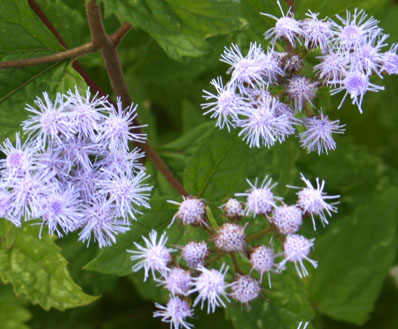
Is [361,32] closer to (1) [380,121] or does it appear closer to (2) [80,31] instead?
(2) [80,31]

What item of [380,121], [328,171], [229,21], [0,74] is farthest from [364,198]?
[0,74]

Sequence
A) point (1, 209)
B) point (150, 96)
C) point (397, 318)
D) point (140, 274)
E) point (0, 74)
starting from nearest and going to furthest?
point (1, 209), point (0, 74), point (140, 274), point (397, 318), point (150, 96)

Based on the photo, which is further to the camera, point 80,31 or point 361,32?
point 80,31

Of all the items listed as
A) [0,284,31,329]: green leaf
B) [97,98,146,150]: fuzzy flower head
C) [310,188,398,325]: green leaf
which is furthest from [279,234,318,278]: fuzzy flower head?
[0,284,31,329]: green leaf

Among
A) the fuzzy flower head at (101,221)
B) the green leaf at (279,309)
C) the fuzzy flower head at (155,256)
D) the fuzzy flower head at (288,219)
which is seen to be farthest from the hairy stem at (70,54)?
the green leaf at (279,309)

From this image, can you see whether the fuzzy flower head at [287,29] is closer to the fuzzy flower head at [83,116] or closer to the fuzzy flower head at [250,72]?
the fuzzy flower head at [250,72]

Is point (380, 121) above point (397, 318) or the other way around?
above
